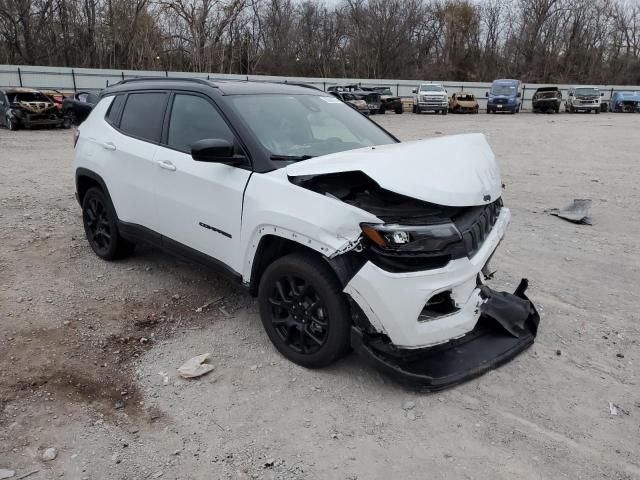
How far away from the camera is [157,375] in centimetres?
333

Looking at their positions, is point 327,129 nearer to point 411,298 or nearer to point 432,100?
point 411,298

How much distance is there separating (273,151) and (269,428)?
1784mm

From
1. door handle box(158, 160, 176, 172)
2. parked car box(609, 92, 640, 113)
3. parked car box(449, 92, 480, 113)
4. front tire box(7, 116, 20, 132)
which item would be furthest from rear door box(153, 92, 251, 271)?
parked car box(609, 92, 640, 113)

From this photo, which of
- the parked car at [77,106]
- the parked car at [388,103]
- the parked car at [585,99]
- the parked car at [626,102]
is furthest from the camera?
the parked car at [626,102]

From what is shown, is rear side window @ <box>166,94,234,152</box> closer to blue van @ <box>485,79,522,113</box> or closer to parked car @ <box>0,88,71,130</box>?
parked car @ <box>0,88,71,130</box>

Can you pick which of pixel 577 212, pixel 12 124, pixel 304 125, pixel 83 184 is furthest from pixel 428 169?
pixel 12 124

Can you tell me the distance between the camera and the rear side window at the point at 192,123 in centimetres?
378

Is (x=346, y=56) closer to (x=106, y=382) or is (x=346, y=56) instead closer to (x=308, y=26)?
(x=308, y=26)

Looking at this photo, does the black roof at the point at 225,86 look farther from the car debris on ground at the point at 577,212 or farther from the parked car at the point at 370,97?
the parked car at the point at 370,97

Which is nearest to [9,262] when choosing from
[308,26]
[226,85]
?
[226,85]

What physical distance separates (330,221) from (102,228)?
3.19 metres

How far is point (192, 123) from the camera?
4.02 m

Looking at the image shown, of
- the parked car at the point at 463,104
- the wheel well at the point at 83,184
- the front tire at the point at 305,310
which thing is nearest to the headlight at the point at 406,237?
the front tire at the point at 305,310

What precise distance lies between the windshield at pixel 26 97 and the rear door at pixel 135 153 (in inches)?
705
